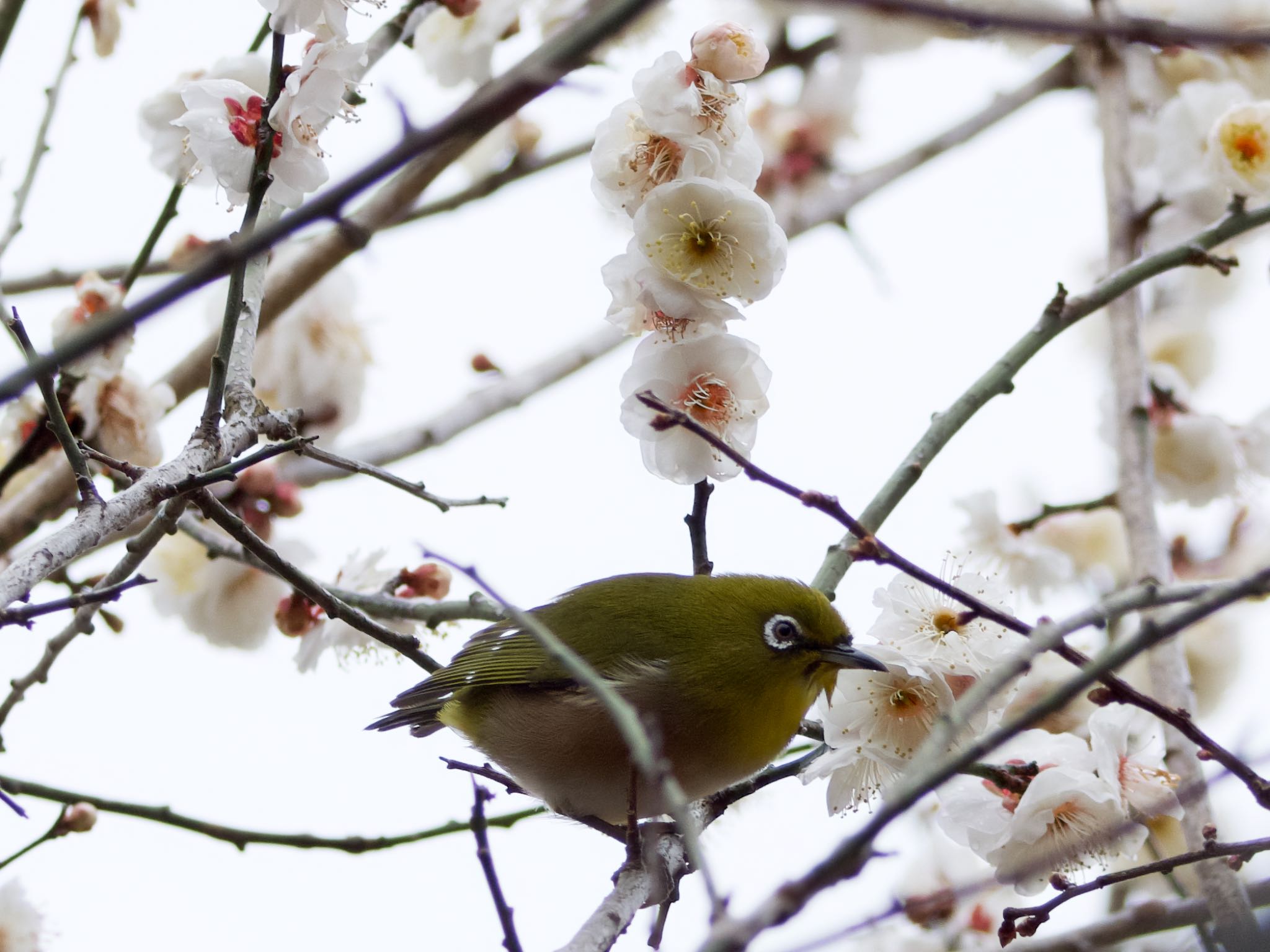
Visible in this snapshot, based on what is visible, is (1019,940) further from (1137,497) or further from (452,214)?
(452,214)

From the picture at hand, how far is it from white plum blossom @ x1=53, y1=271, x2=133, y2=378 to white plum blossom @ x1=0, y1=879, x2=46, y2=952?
1.36 meters

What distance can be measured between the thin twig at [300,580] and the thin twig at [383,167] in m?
1.00

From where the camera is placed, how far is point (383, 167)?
885mm

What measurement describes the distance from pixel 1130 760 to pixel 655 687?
1115 mm

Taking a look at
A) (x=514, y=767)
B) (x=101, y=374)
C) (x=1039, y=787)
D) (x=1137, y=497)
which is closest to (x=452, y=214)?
(x=101, y=374)

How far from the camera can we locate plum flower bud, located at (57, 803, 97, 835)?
287 cm

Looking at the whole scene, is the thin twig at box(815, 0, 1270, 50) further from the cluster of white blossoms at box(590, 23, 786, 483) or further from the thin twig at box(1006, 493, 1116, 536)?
the thin twig at box(1006, 493, 1116, 536)

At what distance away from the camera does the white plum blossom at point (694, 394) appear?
2500 millimetres

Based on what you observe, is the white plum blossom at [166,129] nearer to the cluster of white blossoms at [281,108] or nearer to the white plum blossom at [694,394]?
the cluster of white blossoms at [281,108]

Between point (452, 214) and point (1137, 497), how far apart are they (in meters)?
2.66

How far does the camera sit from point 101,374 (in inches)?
121

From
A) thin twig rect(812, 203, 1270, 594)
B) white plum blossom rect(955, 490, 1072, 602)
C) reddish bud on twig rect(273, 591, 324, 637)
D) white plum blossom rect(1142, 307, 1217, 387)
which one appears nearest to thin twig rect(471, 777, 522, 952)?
thin twig rect(812, 203, 1270, 594)

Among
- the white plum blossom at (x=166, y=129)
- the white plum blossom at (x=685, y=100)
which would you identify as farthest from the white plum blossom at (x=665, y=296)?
the white plum blossom at (x=166, y=129)

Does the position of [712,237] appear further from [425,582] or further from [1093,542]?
[1093,542]
